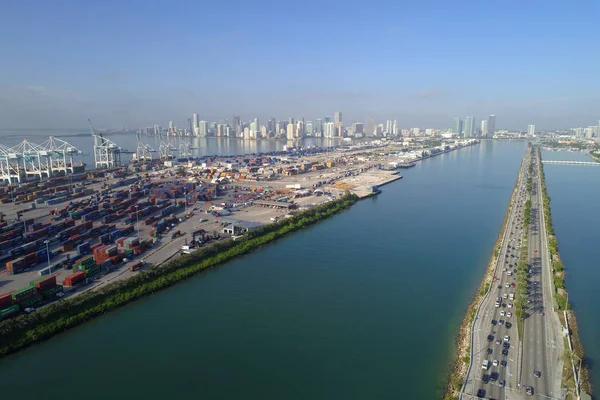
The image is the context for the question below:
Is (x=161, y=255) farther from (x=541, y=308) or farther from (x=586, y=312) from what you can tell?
(x=586, y=312)

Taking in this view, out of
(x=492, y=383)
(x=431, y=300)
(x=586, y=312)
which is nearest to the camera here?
(x=492, y=383)

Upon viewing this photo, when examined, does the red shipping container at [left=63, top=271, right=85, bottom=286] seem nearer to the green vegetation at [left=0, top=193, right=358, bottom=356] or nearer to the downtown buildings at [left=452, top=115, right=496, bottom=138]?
the green vegetation at [left=0, top=193, right=358, bottom=356]

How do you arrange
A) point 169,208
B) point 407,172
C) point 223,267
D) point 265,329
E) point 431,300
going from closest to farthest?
point 265,329, point 431,300, point 223,267, point 169,208, point 407,172

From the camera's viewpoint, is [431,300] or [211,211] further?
[211,211]

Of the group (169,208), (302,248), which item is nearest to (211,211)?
(169,208)

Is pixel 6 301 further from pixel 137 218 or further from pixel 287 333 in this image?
pixel 137 218

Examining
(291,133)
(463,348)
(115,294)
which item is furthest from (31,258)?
(291,133)
